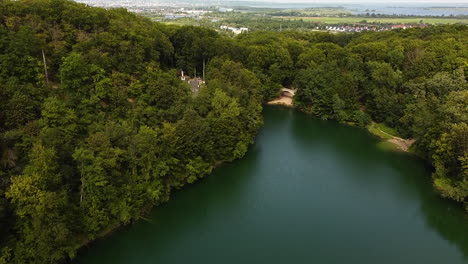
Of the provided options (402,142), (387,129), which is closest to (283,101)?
(387,129)

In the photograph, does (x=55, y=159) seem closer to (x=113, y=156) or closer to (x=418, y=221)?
(x=113, y=156)

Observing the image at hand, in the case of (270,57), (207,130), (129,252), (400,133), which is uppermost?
(270,57)

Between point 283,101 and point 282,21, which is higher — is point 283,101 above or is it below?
below

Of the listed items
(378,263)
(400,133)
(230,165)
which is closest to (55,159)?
(230,165)

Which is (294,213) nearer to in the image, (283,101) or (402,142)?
(402,142)

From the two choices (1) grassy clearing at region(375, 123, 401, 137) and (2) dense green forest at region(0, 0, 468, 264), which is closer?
(2) dense green forest at region(0, 0, 468, 264)

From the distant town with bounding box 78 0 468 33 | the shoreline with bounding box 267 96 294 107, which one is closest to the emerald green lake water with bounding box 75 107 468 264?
the shoreline with bounding box 267 96 294 107

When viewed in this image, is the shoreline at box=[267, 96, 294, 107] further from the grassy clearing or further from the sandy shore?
the grassy clearing
